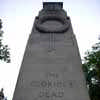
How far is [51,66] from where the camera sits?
6.91 metres

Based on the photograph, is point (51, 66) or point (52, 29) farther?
point (52, 29)

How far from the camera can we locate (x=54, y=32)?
335 inches

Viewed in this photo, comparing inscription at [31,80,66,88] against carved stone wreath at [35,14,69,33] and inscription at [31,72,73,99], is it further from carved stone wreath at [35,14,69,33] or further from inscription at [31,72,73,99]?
carved stone wreath at [35,14,69,33]

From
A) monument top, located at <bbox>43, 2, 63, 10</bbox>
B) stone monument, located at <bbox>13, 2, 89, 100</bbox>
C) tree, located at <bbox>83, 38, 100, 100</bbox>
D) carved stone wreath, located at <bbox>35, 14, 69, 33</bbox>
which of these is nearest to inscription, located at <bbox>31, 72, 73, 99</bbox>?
stone monument, located at <bbox>13, 2, 89, 100</bbox>

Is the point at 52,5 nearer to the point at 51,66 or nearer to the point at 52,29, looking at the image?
the point at 52,29

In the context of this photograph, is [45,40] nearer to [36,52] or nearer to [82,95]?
[36,52]

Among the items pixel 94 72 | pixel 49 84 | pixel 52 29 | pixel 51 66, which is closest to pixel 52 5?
pixel 52 29

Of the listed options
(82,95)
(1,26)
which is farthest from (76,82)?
(1,26)

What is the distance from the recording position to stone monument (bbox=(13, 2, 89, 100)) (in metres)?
6.02

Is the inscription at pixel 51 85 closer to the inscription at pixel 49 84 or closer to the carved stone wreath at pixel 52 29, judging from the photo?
the inscription at pixel 49 84

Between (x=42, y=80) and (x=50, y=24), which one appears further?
(x=50, y=24)

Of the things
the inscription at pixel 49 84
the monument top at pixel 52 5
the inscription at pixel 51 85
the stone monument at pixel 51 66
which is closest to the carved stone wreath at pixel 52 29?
the stone monument at pixel 51 66

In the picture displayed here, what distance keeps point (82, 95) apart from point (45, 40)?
398cm

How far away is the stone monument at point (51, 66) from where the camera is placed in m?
6.02
